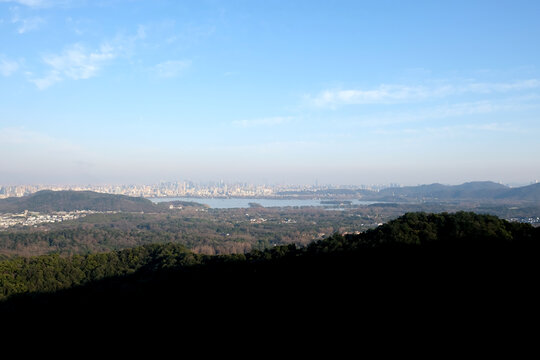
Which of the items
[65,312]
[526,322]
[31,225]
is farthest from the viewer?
[31,225]

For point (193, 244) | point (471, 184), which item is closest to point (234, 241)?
point (193, 244)

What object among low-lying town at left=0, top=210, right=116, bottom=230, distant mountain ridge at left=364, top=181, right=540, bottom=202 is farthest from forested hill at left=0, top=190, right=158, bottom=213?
distant mountain ridge at left=364, top=181, right=540, bottom=202

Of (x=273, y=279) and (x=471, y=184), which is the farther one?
(x=471, y=184)

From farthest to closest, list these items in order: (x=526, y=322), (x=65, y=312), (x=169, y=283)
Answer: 1. (x=169, y=283)
2. (x=65, y=312)
3. (x=526, y=322)

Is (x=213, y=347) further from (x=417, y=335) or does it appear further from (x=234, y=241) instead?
(x=234, y=241)

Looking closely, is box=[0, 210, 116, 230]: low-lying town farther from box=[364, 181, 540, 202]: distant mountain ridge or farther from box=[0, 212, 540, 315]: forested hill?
box=[364, 181, 540, 202]: distant mountain ridge

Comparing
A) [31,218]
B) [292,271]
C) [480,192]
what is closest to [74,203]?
[31,218]

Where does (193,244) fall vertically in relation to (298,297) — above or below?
below
